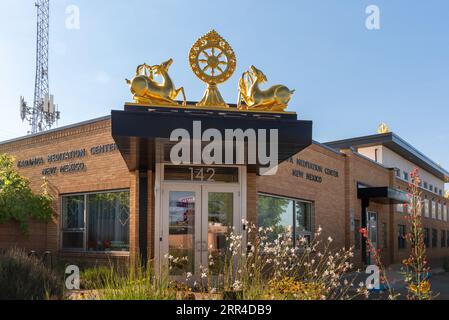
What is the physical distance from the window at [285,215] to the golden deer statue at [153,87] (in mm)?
5442

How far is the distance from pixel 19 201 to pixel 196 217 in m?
6.24

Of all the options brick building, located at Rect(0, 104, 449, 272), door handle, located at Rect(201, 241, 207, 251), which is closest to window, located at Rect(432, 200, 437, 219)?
brick building, located at Rect(0, 104, 449, 272)

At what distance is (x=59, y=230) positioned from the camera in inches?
648

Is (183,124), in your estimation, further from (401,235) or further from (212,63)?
(401,235)

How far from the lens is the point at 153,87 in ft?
38.3

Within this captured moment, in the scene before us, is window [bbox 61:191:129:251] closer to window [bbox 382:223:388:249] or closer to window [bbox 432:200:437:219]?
window [bbox 382:223:388:249]

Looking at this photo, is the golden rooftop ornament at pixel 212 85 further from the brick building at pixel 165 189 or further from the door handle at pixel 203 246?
the door handle at pixel 203 246

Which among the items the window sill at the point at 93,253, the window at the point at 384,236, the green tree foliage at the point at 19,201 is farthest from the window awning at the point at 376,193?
the green tree foliage at the point at 19,201

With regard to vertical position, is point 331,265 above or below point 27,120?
below

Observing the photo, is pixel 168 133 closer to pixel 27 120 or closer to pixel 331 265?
pixel 331 265

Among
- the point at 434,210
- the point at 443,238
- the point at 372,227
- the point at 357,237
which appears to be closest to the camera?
the point at 357,237

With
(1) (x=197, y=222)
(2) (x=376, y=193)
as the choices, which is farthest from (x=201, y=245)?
(2) (x=376, y=193)

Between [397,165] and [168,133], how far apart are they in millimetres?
26434
